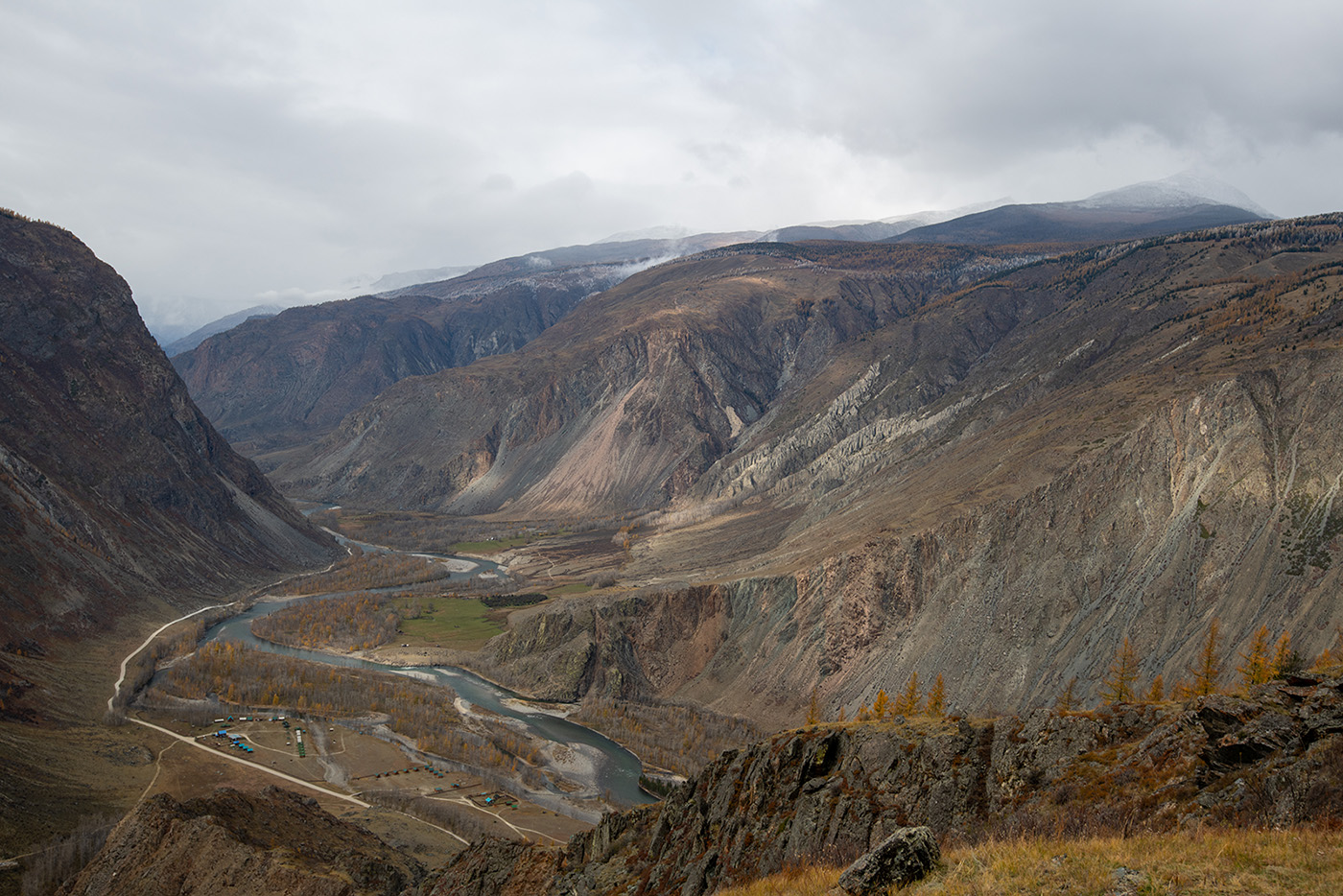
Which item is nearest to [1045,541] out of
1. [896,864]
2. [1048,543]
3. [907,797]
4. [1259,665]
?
[1048,543]

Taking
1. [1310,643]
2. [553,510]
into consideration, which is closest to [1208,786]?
[1310,643]

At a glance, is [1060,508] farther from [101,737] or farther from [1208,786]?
[101,737]

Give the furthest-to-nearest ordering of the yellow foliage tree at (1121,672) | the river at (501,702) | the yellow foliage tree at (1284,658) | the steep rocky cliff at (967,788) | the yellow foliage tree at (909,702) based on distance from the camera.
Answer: the river at (501,702)
the yellow foliage tree at (1121,672)
the yellow foliage tree at (909,702)
the yellow foliage tree at (1284,658)
the steep rocky cliff at (967,788)

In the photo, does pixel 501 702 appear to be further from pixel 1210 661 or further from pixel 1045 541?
pixel 1210 661

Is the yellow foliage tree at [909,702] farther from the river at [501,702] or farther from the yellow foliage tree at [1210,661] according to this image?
the river at [501,702]

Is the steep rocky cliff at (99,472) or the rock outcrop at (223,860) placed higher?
the steep rocky cliff at (99,472)

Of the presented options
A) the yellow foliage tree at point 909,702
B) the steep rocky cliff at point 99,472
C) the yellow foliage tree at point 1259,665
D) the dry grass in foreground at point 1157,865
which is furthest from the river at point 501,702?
the dry grass in foreground at point 1157,865
